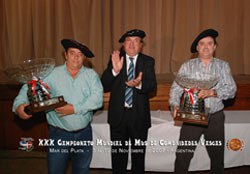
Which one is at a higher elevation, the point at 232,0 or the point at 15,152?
the point at 232,0

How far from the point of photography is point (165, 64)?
3734 millimetres

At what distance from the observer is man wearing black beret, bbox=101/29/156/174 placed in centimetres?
196

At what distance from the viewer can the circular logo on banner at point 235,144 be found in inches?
96.7

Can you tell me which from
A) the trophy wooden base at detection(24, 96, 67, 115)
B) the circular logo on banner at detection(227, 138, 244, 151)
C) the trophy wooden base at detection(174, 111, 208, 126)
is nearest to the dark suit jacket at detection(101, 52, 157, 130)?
the trophy wooden base at detection(174, 111, 208, 126)

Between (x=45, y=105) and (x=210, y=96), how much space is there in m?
1.21

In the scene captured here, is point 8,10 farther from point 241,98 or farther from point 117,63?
point 241,98

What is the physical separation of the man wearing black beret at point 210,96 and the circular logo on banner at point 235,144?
49cm

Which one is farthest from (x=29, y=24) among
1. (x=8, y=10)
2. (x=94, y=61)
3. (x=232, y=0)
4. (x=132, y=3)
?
(x=232, y=0)

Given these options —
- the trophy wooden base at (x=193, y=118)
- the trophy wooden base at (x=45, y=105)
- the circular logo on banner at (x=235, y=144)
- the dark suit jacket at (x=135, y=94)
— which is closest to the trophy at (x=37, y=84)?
the trophy wooden base at (x=45, y=105)

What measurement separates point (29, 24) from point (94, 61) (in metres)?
1.12

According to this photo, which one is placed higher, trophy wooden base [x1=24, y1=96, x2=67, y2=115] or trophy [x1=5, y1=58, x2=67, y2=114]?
trophy [x1=5, y1=58, x2=67, y2=114]

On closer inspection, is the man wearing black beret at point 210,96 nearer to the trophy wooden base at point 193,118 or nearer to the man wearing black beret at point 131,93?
Result: the trophy wooden base at point 193,118

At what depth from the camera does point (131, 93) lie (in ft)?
6.61

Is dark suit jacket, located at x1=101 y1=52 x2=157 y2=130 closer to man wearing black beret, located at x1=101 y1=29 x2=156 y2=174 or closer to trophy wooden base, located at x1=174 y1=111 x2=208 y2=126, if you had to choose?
man wearing black beret, located at x1=101 y1=29 x2=156 y2=174
